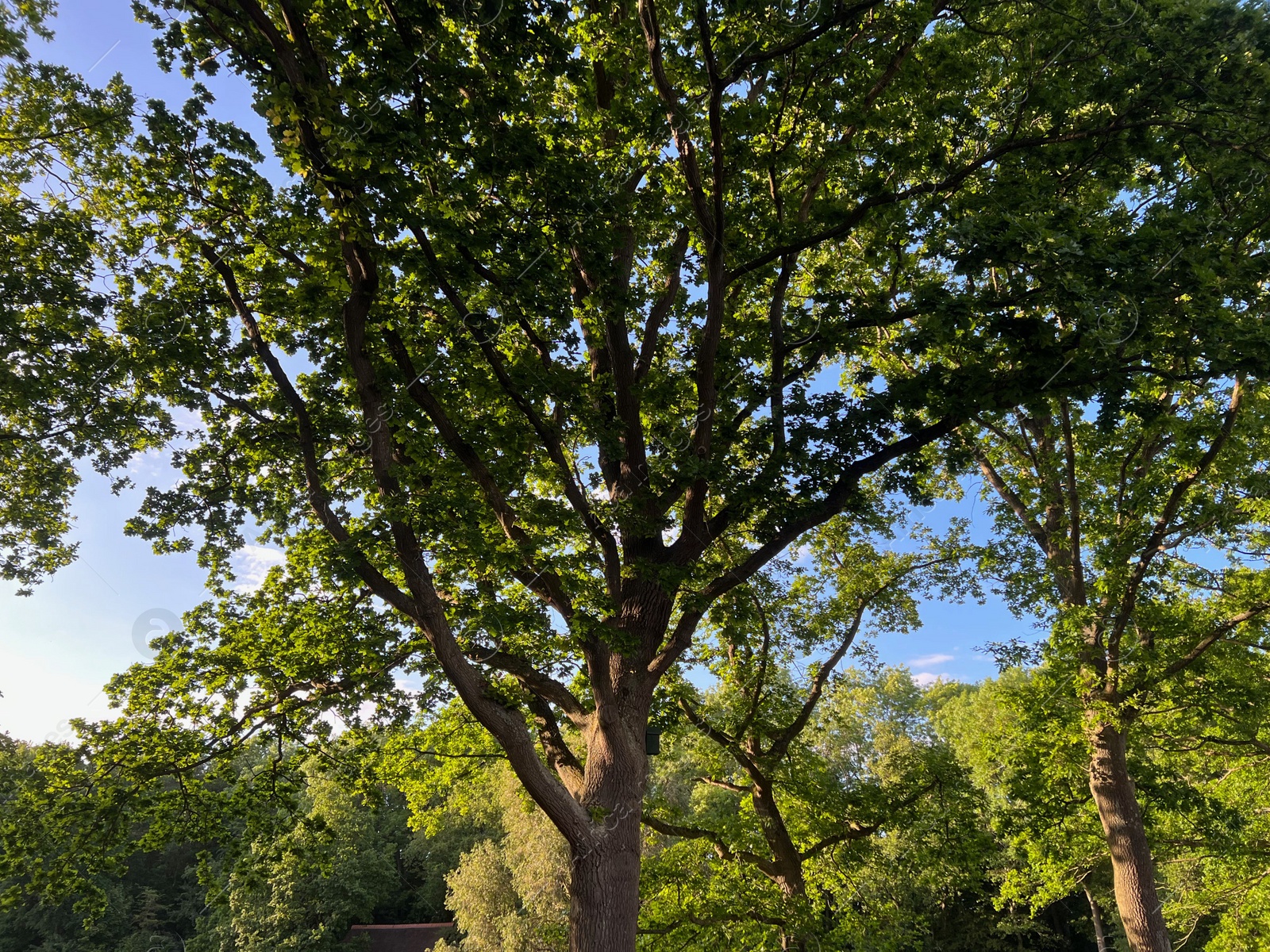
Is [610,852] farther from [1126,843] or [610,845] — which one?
[1126,843]

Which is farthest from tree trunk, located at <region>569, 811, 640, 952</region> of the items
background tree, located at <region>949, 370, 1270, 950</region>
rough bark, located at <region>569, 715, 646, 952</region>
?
background tree, located at <region>949, 370, 1270, 950</region>

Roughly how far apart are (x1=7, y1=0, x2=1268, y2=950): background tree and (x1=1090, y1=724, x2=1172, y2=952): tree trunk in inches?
231

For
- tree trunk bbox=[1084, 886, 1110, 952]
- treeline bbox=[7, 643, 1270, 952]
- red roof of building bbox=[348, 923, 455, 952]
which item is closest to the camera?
treeline bbox=[7, 643, 1270, 952]

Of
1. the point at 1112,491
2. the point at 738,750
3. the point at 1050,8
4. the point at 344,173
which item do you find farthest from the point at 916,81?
the point at 738,750

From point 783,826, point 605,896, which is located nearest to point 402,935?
point 783,826

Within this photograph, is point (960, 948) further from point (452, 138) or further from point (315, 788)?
point (452, 138)

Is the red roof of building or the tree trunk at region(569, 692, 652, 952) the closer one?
the tree trunk at region(569, 692, 652, 952)

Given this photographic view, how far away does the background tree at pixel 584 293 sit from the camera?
213 inches

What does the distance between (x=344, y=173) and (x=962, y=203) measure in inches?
199

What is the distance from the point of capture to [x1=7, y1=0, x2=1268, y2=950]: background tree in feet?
17.8

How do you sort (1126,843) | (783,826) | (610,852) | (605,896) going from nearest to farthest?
(605,896), (610,852), (1126,843), (783,826)

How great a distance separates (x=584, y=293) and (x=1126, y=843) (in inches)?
395

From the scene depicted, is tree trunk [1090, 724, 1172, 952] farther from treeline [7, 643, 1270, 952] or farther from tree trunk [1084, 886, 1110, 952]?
tree trunk [1084, 886, 1110, 952]

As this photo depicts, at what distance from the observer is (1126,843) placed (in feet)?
30.0
